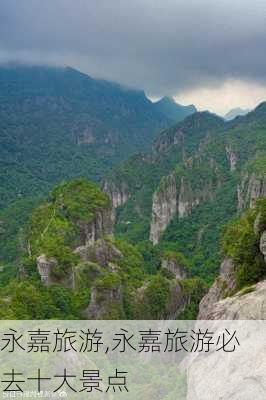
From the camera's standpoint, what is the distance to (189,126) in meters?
159

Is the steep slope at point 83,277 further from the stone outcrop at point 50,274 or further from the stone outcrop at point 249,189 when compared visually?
the stone outcrop at point 249,189

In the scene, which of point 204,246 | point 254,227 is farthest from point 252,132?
point 254,227

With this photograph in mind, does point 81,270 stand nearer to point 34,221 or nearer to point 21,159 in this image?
point 34,221

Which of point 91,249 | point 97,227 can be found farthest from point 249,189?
point 91,249

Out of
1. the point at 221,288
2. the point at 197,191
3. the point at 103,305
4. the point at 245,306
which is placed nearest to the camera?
the point at 245,306

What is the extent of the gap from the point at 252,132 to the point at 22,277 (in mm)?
97613

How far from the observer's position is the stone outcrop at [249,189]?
260ft

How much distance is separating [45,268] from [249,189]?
179ft

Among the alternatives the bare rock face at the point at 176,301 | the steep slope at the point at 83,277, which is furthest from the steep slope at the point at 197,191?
the bare rock face at the point at 176,301

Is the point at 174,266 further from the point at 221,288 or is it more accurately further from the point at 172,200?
the point at 172,200

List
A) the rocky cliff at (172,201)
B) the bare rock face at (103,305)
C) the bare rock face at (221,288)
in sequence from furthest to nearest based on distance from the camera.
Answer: the rocky cliff at (172,201), the bare rock face at (103,305), the bare rock face at (221,288)

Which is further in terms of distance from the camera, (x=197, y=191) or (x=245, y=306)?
(x=197, y=191)

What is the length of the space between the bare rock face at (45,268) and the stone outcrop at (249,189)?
4491cm

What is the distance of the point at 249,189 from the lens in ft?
275
